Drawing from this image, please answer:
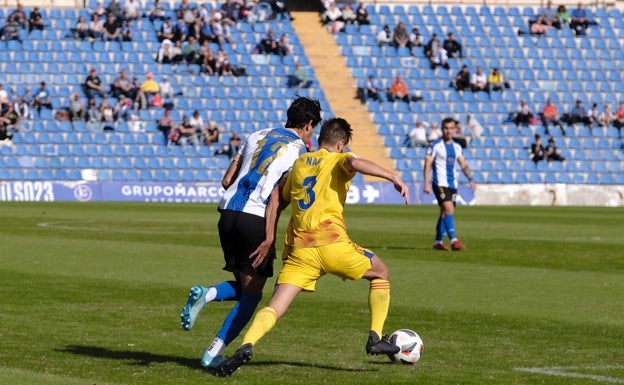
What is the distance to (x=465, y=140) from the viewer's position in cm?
4869

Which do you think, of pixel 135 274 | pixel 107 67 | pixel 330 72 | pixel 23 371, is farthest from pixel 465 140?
pixel 23 371

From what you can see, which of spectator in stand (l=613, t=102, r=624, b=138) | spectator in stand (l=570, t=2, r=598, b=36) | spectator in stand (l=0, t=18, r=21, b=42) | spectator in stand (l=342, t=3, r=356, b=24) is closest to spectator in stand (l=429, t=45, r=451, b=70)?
spectator in stand (l=342, t=3, r=356, b=24)

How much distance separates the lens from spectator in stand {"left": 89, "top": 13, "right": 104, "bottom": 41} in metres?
48.2

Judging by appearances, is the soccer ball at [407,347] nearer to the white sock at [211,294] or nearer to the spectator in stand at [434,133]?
the white sock at [211,294]

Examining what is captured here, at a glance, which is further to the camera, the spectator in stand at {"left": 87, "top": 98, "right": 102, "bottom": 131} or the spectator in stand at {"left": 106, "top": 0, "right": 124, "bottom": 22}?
the spectator in stand at {"left": 106, "top": 0, "right": 124, "bottom": 22}

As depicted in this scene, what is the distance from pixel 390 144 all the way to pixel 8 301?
3440 centimetres

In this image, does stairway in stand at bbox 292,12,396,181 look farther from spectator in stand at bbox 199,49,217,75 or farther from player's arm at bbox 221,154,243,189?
player's arm at bbox 221,154,243,189

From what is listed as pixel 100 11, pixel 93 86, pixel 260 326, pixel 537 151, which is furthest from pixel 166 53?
pixel 260 326

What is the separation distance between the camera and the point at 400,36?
2048 inches

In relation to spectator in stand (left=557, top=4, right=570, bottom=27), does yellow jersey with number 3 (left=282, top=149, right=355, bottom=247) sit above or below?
above

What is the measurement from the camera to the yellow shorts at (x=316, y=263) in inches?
374

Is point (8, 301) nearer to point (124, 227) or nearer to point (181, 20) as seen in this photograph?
point (124, 227)

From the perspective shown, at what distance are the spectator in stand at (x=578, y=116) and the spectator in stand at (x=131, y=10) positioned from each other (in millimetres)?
16696

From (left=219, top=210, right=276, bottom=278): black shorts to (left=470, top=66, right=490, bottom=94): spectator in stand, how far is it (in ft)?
137
